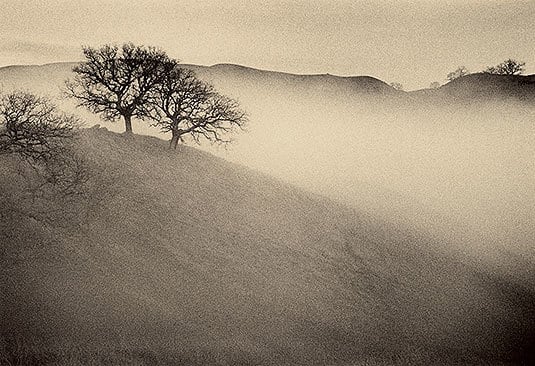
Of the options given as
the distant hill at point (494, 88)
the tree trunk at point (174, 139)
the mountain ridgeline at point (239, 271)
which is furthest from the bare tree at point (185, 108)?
the distant hill at point (494, 88)

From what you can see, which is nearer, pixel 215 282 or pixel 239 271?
pixel 215 282

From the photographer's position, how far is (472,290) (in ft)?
141

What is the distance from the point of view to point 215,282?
109 feet

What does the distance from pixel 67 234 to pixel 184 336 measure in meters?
10.6

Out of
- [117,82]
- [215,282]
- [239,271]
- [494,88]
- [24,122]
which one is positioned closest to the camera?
[24,122]

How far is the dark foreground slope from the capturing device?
84.5 feet

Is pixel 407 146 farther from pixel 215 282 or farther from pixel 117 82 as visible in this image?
pixel 215 282

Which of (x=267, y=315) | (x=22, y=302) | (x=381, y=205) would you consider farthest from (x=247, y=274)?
(x=381, y=205)

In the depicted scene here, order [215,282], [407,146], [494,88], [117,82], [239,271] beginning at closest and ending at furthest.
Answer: [215,282] < [239,271] < [117,82] < [407,146] < [494,88]

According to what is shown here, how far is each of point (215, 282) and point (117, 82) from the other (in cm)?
2155

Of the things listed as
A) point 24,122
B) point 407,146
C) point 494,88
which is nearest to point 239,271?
point 24,122

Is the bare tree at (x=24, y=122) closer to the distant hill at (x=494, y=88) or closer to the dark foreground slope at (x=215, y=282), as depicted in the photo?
the dark foreground slope at (x=215, y=282)

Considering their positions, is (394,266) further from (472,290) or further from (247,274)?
(247,274)

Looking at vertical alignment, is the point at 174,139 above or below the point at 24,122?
below
